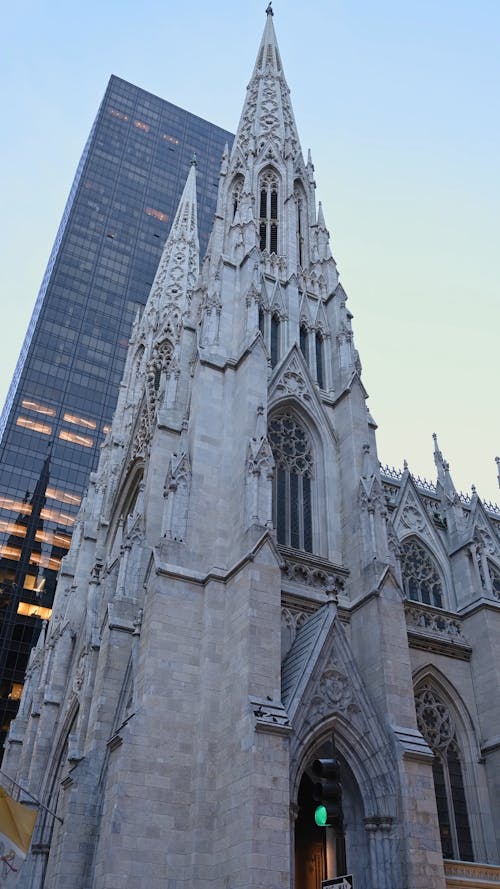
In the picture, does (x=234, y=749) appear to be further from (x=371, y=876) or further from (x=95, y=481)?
(x=95, y=481)

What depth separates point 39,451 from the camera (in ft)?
215

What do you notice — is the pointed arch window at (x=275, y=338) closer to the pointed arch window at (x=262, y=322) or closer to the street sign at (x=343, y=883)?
the pointed arch window at (x=262, y=322)

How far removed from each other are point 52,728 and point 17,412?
138 ft

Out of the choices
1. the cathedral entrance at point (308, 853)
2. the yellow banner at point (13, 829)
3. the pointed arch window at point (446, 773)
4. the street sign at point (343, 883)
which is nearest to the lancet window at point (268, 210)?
the pointed arch window at point (446, 773)

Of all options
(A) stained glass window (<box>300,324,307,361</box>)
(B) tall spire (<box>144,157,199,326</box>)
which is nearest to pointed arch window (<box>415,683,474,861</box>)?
(A) stained glass window (<box>300,324,307,361</box>)

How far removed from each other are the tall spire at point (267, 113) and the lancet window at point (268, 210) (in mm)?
1573

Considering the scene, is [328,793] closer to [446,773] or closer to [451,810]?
[451,810]

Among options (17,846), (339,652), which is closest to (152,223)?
(339,652)

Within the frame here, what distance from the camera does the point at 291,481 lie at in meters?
26.0

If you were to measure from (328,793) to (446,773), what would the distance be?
16963 mm

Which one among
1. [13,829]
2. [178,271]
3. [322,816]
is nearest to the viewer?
[322,816]

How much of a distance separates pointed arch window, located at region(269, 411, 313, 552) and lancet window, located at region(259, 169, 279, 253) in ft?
32.5

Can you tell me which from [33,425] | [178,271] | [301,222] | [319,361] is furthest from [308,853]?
[33,425]

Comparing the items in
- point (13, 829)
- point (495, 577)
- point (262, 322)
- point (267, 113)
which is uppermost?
point (267, 113)
